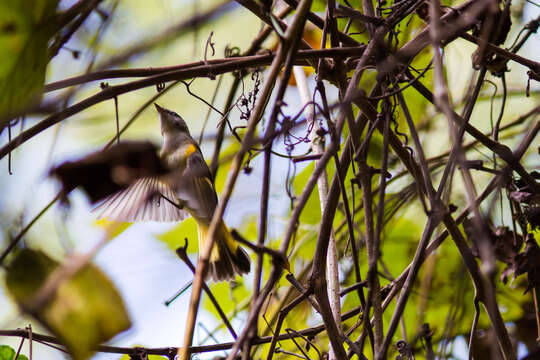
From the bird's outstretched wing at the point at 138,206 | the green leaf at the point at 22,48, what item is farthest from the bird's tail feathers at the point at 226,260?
the green leaf at the point at 22,48

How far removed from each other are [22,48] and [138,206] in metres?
0.62

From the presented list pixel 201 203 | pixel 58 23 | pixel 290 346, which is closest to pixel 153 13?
pixel 201 203

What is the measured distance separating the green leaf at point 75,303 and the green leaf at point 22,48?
0.60ft

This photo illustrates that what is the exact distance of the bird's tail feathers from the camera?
1483 mm

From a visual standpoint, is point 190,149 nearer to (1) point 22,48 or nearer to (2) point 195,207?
(2) point 195,207

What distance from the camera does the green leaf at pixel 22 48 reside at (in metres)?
0.63

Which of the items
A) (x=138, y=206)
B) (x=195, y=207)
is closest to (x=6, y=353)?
(x=138, y=206)

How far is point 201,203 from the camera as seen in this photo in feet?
4.57

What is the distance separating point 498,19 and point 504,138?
2.48ft

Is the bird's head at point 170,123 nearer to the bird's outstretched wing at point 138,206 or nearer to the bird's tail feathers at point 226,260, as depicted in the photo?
the bird's outstretched wing at point 138,206

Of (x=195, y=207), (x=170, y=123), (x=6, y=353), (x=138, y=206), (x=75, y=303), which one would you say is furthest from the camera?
(x=170, y=123)

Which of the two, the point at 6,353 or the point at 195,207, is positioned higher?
the point at 195,207

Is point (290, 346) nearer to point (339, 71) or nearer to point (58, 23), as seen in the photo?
point (339, 71)

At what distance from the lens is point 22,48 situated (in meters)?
0.65
